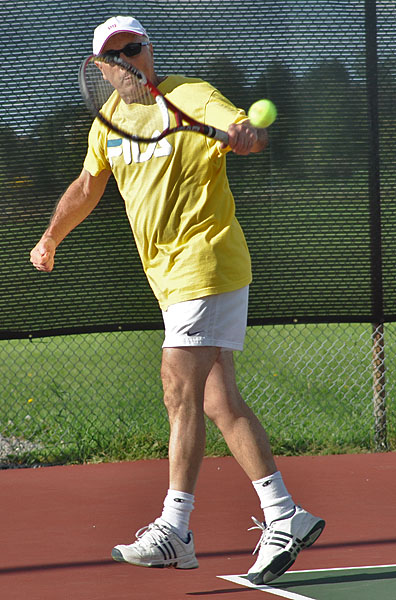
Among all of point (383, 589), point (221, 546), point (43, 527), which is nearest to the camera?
point (383, 589)

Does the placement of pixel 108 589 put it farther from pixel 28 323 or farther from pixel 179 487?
pixel 28 323

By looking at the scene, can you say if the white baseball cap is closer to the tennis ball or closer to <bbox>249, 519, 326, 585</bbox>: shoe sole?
the tennis ball

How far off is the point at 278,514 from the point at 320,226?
2.76 m

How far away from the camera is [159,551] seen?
11.1 ft

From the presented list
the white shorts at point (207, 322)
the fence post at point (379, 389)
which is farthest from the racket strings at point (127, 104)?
Result: the fence post at point (379, 389)

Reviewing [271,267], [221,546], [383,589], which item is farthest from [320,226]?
[383,589]

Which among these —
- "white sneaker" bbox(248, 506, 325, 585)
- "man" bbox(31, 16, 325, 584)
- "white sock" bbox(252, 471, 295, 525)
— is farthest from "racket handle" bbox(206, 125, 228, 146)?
"white sneaker" bbox(248, 506, 325, 585)

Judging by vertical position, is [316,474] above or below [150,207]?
below

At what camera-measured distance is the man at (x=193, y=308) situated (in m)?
3.44

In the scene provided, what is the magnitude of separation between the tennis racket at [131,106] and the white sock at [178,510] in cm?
120

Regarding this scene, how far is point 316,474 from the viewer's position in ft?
17.5

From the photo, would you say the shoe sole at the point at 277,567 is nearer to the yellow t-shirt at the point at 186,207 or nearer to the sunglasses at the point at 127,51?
the yellow t-shirt at the point at 186,207

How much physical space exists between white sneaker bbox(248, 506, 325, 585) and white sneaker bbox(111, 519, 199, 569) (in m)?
0.23

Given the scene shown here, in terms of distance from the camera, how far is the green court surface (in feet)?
10.8
